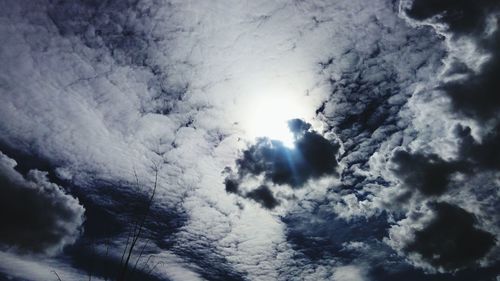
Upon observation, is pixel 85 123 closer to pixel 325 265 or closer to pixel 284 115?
pixel 284 115

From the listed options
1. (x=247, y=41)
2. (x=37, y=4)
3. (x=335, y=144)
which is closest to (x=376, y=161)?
(x=335, y=144)

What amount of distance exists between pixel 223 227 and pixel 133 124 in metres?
6.29

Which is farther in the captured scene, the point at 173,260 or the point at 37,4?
the point at 173,260

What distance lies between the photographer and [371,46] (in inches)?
253

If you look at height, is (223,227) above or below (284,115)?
below

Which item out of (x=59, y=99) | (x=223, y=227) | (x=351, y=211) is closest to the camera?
(x=59, y=99)

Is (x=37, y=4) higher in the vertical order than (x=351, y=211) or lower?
higher

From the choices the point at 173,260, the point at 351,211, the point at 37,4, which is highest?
the point at 37,4

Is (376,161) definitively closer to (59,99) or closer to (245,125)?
(245,125)

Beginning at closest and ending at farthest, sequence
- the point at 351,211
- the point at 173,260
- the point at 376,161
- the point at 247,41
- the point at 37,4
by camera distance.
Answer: the point at 37,4, the point at 247,41, the point at 376,161, the point at 351,211, the point at 173,260

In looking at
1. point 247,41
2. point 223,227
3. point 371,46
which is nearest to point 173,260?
point 223,227

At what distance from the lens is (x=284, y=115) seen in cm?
768

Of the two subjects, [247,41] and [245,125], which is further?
[245,125]

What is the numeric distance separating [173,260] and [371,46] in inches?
526
